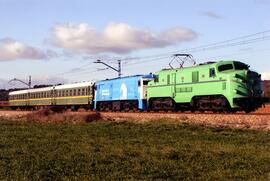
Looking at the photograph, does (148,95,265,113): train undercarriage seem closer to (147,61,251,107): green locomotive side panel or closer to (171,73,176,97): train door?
(147,61,251,107): green locomotive side panel

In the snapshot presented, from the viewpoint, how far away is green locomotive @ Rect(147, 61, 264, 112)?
105 ft

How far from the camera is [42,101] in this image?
241ft

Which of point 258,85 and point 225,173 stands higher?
point 258,85

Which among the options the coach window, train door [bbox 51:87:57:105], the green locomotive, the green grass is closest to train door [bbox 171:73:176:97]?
the green locomotive

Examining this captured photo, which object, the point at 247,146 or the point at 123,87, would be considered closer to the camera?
the point at 247,146

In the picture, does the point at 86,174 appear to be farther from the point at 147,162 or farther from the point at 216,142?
the point at 216,142

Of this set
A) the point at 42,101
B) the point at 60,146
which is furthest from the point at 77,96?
the point at 60,146

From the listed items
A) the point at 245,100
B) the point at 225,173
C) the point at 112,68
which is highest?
the point at 112,68

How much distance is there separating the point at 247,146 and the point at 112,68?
5213cm

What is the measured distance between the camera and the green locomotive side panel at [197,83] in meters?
32.1

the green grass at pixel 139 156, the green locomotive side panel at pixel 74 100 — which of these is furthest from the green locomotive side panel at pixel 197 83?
the green locomotive side panel at pixel 74 100

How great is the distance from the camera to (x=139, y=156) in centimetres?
1388

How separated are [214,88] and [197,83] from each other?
2.17 meters

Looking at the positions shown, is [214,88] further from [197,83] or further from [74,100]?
[74,100]
